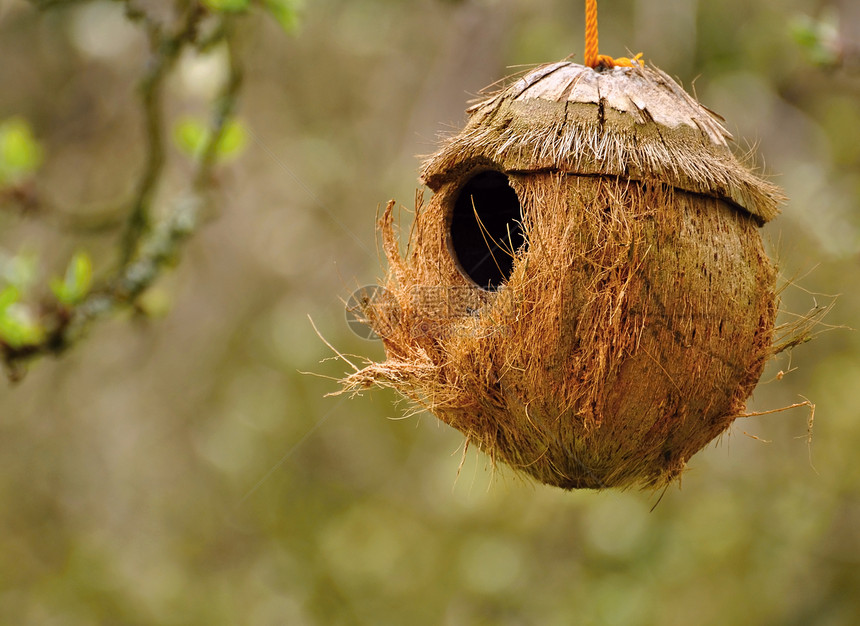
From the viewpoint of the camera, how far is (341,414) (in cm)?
686

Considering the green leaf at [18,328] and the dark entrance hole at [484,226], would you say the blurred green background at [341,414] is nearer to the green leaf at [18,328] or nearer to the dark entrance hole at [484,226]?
the green leaf at [18,328]

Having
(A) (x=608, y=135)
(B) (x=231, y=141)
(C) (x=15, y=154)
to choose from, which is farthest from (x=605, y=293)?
(C) (x=15, y=154)

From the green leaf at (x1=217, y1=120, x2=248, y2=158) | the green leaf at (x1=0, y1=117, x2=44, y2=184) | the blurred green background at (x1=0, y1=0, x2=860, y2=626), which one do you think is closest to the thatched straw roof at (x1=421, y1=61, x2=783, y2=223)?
the green leaf at (x1=217, y1=120, x2=248, y2=158)

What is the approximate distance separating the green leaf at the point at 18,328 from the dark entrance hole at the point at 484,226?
132 cm

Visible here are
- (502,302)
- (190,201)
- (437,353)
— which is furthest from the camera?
(190,201)

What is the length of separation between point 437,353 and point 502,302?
0.76ft

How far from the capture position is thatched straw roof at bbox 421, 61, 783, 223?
1925 mm

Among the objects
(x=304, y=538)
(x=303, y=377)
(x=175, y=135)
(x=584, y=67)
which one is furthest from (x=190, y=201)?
(x=304, y=538)

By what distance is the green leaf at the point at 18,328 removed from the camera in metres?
2.68

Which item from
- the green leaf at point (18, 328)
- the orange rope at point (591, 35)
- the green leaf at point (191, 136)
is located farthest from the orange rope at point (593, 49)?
the green leaf at point (18, 328)

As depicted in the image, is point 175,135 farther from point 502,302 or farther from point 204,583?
point 204,583

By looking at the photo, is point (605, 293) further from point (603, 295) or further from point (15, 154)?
point (15, 154)

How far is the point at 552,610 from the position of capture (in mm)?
6211

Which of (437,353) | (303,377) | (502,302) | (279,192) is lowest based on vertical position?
(303,377)
